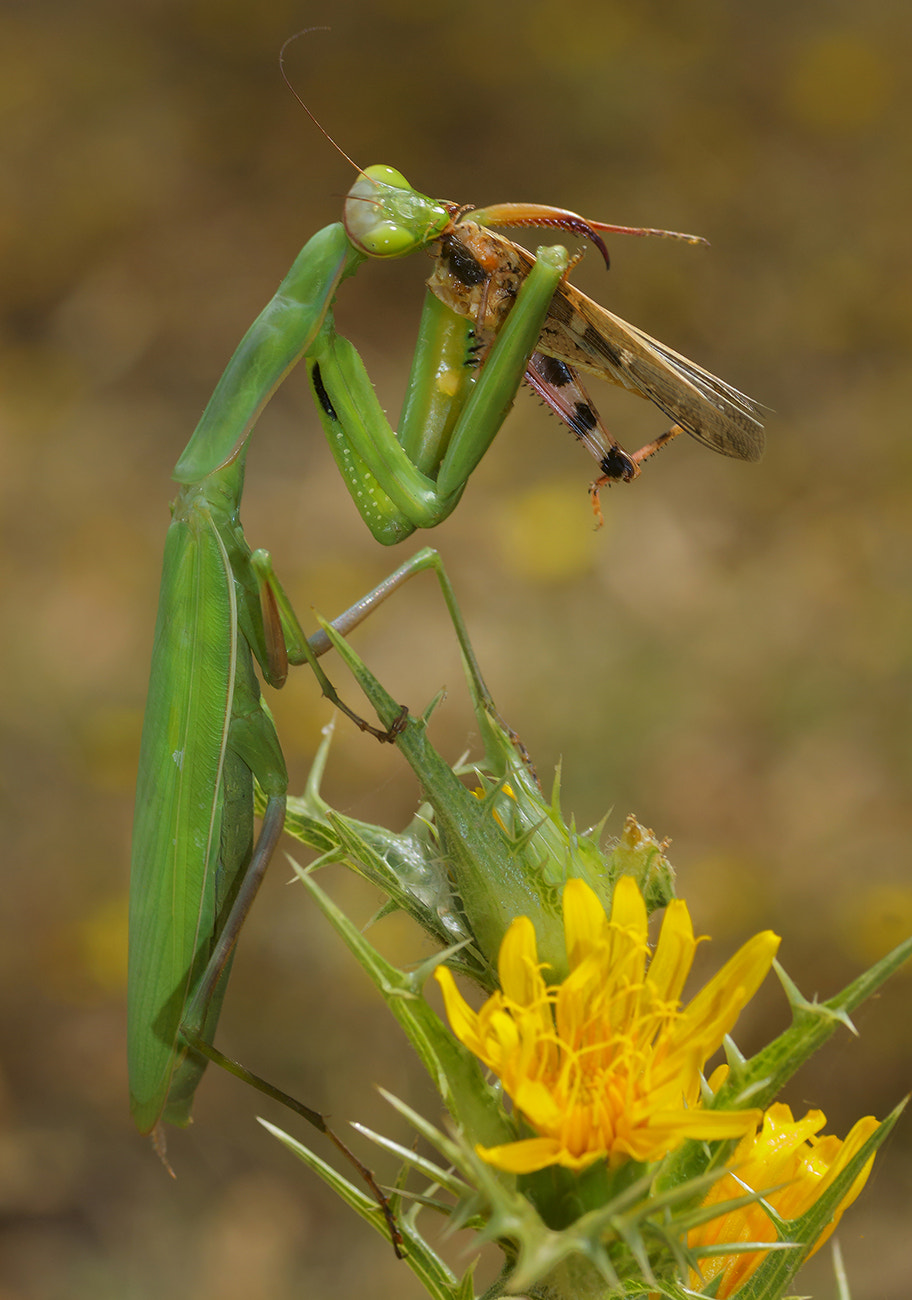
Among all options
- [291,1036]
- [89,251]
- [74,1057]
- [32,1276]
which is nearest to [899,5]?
[89,251]

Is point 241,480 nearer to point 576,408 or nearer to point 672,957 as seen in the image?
point 576,408

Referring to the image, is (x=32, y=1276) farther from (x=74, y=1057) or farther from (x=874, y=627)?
(x=874, y=627)

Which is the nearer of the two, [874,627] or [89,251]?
[874,627]

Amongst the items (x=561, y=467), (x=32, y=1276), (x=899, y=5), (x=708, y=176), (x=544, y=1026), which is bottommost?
(x=32, y=1276)

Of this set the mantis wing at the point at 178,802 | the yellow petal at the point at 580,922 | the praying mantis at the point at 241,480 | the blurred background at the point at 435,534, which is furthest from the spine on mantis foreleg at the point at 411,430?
the blurred background at the point at 435,534

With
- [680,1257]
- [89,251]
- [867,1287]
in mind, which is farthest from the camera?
[89,251]

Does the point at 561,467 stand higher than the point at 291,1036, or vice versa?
the point at 561,467

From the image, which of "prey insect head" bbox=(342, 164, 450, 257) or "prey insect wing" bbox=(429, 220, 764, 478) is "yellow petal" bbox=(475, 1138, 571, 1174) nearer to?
"prey insect wing" bbox=(429, 220, 764, 478)

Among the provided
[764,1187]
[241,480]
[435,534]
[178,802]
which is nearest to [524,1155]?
[764,1187]
